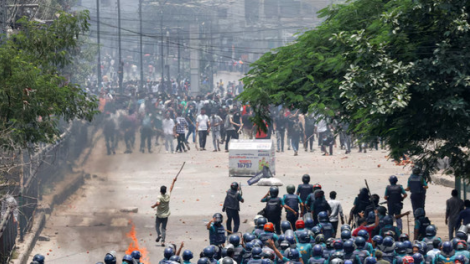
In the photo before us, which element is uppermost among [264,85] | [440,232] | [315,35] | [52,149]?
[315,35]

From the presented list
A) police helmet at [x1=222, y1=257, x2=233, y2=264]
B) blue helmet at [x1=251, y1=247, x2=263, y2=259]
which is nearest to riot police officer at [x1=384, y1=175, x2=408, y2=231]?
blue helmet at [x1=251, y1=247, x2=263, y2=259]

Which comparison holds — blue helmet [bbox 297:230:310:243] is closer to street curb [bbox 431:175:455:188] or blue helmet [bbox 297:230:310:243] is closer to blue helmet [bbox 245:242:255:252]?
blue helmet [bbox 245:242:255:252]

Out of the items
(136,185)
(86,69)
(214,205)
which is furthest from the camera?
(86,69)

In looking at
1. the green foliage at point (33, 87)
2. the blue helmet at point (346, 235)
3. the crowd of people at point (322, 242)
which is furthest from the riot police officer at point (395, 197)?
the green foliage at point (33, 87)

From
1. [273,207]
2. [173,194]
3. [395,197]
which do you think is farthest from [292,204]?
[173,194]

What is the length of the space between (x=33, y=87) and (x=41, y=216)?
6506mm

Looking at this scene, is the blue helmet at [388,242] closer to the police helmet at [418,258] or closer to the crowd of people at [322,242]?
the crowd of people at [322,242]

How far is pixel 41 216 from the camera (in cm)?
1733

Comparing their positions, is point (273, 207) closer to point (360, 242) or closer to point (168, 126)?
point (360, 242)

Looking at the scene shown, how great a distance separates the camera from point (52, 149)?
21.1 meters

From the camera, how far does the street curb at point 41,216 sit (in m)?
14.4

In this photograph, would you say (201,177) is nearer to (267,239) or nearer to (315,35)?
(315,35)

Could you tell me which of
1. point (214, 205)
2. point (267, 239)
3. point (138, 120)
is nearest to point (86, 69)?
point (138, 120)

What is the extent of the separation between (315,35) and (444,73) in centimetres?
395
